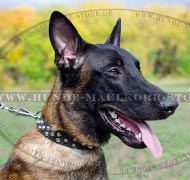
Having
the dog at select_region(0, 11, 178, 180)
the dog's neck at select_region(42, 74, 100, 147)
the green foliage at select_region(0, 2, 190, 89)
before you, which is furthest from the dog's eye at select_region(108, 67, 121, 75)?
the green foliage at select_region(0, 2, 190, 89)

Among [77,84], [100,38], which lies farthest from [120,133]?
[100,38]

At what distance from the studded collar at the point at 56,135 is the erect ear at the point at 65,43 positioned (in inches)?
21.2

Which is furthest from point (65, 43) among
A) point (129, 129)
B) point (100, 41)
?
point (100, 41)

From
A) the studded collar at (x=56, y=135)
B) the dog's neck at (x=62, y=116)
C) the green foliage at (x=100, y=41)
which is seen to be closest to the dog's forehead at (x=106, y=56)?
the dog's neck at (x=62, y=116)

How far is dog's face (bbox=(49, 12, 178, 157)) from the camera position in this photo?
375 centimetres

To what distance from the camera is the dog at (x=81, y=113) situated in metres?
3.80

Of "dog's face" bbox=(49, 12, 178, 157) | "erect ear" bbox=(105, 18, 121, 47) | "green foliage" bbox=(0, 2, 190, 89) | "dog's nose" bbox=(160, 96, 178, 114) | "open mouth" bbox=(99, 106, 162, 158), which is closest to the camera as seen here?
"dog's nose" bbox=(160, 96, 178, 114)

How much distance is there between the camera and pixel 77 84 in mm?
3875

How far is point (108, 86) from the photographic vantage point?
382 centimetres

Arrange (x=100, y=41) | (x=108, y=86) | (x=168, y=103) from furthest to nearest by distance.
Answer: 1. (x=100, y=41)
2. (x=108, y=86)
3. (x=168, y=103)

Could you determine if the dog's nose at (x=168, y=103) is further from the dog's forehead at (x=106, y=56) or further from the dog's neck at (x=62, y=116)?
the dog's neck at (x=62, y=116)

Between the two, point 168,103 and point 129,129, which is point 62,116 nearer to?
point 129,129

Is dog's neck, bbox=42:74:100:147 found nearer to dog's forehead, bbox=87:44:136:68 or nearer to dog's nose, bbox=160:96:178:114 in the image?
dog's forehead, bbox=87:44:136:68

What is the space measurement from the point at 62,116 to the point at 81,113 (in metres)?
0.17
